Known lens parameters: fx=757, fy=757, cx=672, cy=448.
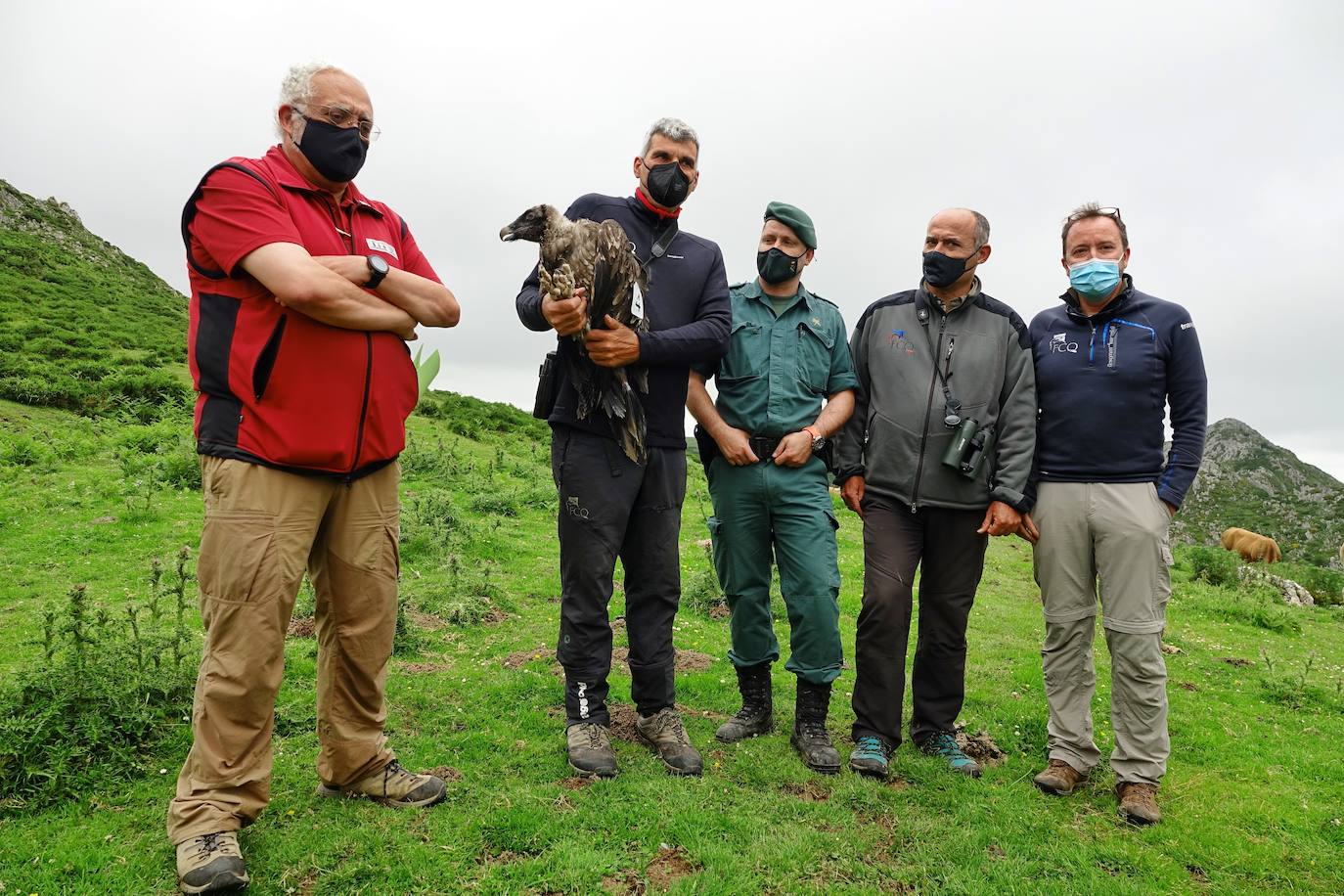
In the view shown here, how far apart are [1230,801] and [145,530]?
11.1 m

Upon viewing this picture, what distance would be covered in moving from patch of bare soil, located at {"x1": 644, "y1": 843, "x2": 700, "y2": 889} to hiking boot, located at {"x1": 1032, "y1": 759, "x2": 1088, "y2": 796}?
2.29 meters

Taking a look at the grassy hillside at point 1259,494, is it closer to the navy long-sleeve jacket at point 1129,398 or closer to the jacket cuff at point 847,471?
the navy long-sleeve jacket at point 1129,398

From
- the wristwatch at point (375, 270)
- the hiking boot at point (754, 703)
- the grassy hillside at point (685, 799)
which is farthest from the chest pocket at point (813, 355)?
the wristwatch at point (375, 270)

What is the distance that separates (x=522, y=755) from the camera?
4.39 m

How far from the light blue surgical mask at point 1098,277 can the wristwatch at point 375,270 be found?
3919mm

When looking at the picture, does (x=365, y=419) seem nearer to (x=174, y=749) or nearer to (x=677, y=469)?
(x=677, y=469)

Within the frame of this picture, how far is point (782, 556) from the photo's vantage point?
4738mm

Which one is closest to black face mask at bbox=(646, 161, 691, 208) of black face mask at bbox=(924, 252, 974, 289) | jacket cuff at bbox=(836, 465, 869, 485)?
black face mask at bbox=(924, 252, 974, 289)

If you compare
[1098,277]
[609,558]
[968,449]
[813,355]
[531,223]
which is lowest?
[609,558]

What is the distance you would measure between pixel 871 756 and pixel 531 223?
3599 mm

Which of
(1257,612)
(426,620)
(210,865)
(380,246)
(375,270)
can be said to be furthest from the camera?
(1257,612)

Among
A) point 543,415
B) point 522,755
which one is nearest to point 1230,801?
point 522,755

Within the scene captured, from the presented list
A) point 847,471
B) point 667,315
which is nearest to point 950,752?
point 847,471

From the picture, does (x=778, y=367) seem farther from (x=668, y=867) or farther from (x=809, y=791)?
(x=668, y=867)
